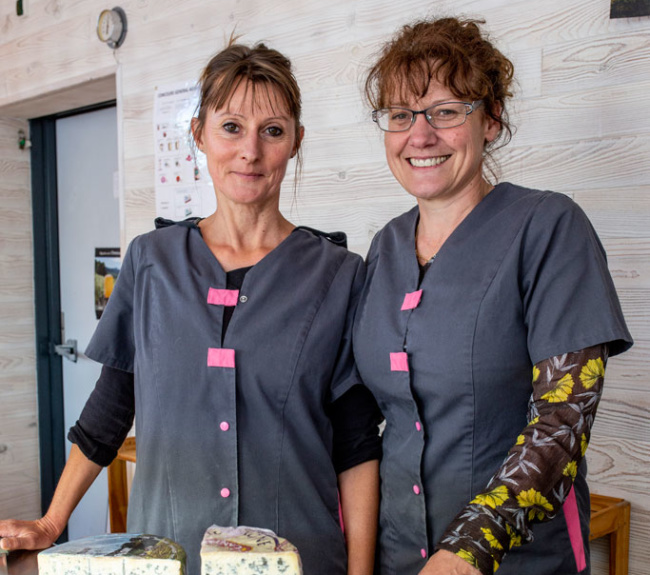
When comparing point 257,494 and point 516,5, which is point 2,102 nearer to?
point 516,5

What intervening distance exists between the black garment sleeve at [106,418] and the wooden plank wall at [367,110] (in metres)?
1.00

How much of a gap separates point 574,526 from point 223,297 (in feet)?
2.19

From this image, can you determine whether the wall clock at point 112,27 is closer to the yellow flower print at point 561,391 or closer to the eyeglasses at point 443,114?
the eyeglasses at point 443,114

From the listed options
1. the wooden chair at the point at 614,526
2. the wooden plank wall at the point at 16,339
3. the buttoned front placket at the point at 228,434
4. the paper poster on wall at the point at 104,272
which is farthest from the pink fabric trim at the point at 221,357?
the wooden plank wall at the point at 16,339

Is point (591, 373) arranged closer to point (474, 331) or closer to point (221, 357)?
point (474, 331)

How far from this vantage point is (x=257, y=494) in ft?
4.07

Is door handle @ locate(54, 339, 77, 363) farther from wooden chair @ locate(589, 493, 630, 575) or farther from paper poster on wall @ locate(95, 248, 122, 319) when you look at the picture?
wooden chair @ locate(589, 493, 630, 575)

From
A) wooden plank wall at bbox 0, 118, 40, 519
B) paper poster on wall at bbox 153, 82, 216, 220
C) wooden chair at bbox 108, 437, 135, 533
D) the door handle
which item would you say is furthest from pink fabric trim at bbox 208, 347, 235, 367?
wooden plank wall at bbox 0, 118, 40, 519

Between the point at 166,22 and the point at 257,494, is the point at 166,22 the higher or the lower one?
the higher one

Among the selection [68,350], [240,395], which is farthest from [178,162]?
[240,395]

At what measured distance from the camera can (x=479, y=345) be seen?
1.14 metres

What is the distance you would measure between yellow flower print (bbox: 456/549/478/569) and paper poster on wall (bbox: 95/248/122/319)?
2.72 m

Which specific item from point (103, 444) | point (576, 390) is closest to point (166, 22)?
point (103, 444)

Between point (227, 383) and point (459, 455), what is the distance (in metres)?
0.39
